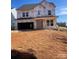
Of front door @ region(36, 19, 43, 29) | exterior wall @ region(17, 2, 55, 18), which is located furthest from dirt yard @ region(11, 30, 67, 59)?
exterior wall @ region(17, 2, 55, 18)

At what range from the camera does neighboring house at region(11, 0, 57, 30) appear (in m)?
2.35

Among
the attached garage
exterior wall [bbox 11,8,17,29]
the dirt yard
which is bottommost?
the dirt yard

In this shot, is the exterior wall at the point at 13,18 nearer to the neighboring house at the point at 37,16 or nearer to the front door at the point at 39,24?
the neighboring house at the point at 37,16

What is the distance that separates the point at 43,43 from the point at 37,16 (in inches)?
12.5

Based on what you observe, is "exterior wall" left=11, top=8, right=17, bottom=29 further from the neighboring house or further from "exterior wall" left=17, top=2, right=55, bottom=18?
"exterior wall" left=17, top=2, right=55, bottom=18

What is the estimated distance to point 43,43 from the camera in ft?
7.66

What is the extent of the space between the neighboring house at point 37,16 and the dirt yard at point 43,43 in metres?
0.07

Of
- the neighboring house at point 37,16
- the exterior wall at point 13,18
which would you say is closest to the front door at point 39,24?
the neighboring house at point 37,16

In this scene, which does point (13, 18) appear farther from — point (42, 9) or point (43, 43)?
point (43, 43)

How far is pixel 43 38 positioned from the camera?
2.35 metres

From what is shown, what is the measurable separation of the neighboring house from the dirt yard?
7 cm
